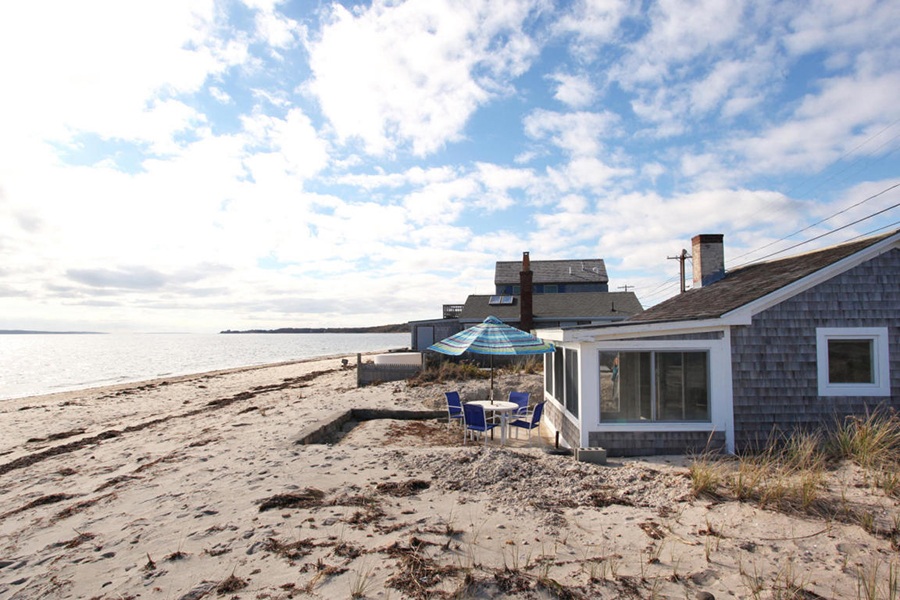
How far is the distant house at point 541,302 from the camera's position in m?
27.3

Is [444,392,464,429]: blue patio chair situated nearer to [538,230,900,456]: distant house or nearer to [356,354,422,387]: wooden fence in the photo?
[538,230,900,456]: distant house

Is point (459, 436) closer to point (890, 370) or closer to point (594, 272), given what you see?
point (890, 370)

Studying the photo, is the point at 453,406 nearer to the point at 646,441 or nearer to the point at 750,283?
the point at 646,441

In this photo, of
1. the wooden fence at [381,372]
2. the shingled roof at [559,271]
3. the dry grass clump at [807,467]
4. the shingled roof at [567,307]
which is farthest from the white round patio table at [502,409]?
the shingled roof at [559,271]

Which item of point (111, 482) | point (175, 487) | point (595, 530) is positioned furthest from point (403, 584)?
point (111, 482)

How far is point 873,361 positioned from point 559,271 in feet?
106

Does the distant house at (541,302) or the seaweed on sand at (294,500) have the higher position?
the distant house at (541,302)

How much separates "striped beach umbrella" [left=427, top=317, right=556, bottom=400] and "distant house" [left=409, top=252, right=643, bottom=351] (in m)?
11.9

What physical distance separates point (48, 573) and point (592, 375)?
22.8 feet

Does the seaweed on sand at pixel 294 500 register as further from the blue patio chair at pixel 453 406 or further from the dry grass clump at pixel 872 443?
the dry grass clump at pixel 872 443

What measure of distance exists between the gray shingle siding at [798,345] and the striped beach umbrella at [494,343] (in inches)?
124

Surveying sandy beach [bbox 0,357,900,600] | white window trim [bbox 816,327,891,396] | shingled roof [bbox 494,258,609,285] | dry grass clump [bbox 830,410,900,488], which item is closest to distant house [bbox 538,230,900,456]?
white window trim [bbox 816,327,891,396]

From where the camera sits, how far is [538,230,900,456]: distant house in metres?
7.75

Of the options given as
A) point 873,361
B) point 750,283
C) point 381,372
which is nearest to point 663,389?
point 750,283
